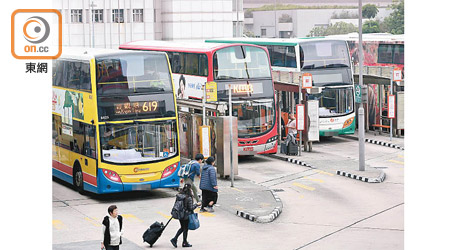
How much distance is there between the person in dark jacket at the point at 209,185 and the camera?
19703 millimetres

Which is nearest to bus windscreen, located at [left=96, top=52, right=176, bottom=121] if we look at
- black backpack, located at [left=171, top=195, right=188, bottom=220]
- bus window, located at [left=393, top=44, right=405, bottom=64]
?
black backpack, located at [left=171, top=195, right=188, bottom=220]

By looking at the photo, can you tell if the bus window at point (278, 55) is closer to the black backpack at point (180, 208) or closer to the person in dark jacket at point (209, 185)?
the person in dark jacket at point (209, 185)

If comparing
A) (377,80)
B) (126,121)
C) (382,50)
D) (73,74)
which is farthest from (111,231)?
(382,50)

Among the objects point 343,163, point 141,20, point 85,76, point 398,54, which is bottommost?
point 343,163

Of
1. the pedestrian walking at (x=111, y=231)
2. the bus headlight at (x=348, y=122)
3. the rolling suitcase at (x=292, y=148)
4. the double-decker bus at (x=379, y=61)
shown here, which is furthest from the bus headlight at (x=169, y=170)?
the double-decker bus at (x=379, y=61)

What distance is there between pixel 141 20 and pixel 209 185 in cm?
5861

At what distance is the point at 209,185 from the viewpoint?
1992 cm

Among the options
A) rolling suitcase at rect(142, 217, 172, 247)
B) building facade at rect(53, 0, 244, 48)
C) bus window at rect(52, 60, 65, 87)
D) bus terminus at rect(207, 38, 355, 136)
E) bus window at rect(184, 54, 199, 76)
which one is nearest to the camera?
rolling suitcase at rect(142, 217, 172, 247)

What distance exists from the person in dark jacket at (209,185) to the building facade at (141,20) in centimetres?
5124

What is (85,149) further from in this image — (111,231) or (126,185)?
(111,231)

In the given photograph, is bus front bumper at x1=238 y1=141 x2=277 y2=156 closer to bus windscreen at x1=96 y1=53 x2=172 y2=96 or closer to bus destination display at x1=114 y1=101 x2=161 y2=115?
bus windscreen at x1=96 y1=53 x2=172 y2=96

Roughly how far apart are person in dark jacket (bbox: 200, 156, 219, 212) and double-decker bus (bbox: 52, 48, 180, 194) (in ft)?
6.21

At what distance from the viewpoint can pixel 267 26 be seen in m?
136

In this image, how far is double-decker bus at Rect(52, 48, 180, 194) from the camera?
21281 millimetres
